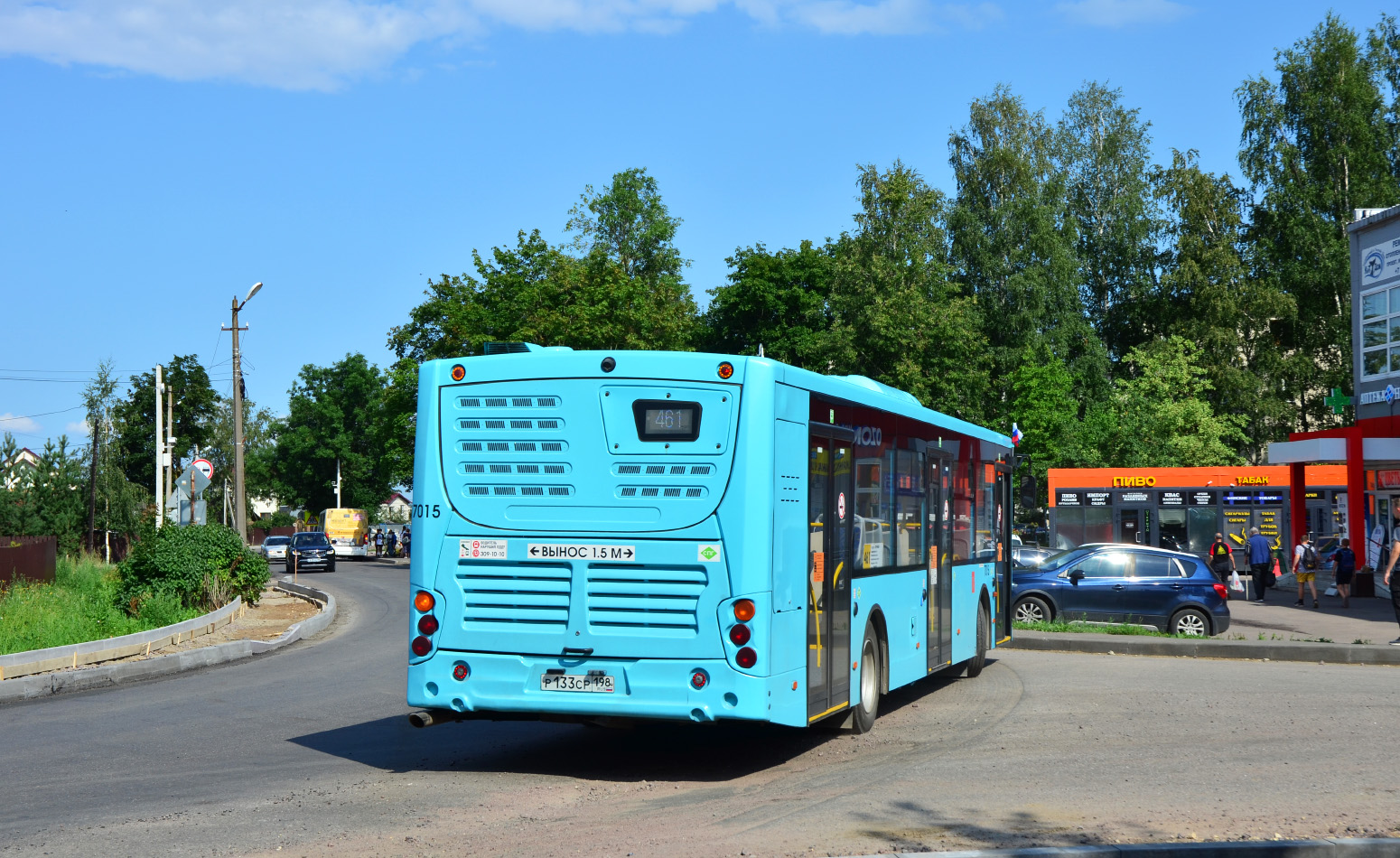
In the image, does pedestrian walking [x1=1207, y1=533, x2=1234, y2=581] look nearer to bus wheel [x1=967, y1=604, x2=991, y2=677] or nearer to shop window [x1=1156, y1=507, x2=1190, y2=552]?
shop window [x1=1156, y1=507, x2=1190, y2=552]

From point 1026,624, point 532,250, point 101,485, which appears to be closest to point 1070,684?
point 1026,624

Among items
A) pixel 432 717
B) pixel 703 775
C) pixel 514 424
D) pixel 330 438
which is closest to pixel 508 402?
pixel 514 424

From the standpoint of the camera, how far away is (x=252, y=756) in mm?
9922

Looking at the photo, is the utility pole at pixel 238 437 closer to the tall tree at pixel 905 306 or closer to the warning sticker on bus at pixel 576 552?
the tall tree at pixel 905 306

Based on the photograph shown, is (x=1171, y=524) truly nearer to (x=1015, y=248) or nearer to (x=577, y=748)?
(x=1015, y=248)

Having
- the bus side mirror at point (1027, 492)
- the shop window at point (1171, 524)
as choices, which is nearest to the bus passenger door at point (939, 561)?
the bus side mirror at point (1027, 492)

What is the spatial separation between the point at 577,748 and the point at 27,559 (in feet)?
85.4

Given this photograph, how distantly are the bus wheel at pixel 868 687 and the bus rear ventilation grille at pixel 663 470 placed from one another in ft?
8.65

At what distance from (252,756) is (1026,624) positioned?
44.2 feet

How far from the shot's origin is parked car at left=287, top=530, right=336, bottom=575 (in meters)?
55.0

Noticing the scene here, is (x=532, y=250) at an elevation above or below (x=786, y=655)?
above

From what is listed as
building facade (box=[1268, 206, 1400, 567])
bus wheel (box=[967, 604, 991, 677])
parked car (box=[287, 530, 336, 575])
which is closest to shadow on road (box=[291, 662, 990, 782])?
bus wheel (box=[967, 604, 991, 677])

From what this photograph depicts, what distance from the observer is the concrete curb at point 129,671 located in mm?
14633

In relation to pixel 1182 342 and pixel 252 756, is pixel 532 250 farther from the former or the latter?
pixel 252 756
